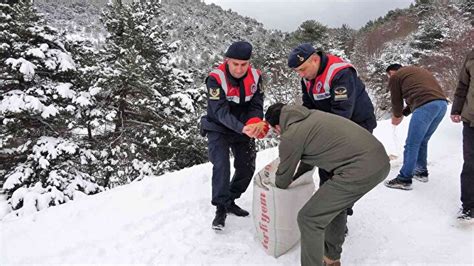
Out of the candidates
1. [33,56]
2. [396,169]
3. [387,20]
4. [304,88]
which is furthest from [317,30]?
[304,88]

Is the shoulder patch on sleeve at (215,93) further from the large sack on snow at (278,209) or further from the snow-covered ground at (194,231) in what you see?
the snow-covered ground at (194,231)

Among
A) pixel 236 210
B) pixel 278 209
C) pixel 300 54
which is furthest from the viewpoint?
pixel 236 210

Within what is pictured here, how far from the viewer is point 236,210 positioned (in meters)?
3.68

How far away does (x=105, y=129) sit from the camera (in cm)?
1227

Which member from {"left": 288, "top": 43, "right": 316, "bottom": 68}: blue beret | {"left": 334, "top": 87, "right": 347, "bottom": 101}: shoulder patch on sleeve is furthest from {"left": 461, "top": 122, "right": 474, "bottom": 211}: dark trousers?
{"left": 288, "top": 43, "right": 316, "bottom": 68}: blue beret

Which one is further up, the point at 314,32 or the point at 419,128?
the point at 314,32

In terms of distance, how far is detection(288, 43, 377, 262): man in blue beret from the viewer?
8.62 ft

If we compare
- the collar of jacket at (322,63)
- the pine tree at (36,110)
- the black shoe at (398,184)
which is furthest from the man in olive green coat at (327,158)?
the pine tree at (36,110)

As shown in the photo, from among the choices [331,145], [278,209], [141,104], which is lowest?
[141,104]

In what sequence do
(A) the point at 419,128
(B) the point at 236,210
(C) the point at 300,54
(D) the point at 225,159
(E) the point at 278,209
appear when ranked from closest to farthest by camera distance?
1. (C) the point at 300,54
2. (E) the point at 278,209
3. (D) the point at 225,159
4. (B) the point at 236,210
5. (A) the point at 419,128

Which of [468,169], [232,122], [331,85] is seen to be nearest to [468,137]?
[468,169]

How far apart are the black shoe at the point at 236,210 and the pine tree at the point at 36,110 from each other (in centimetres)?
597

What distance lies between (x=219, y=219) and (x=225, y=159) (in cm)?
57

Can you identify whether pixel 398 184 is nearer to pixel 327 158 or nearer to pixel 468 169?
pixel 468 169
